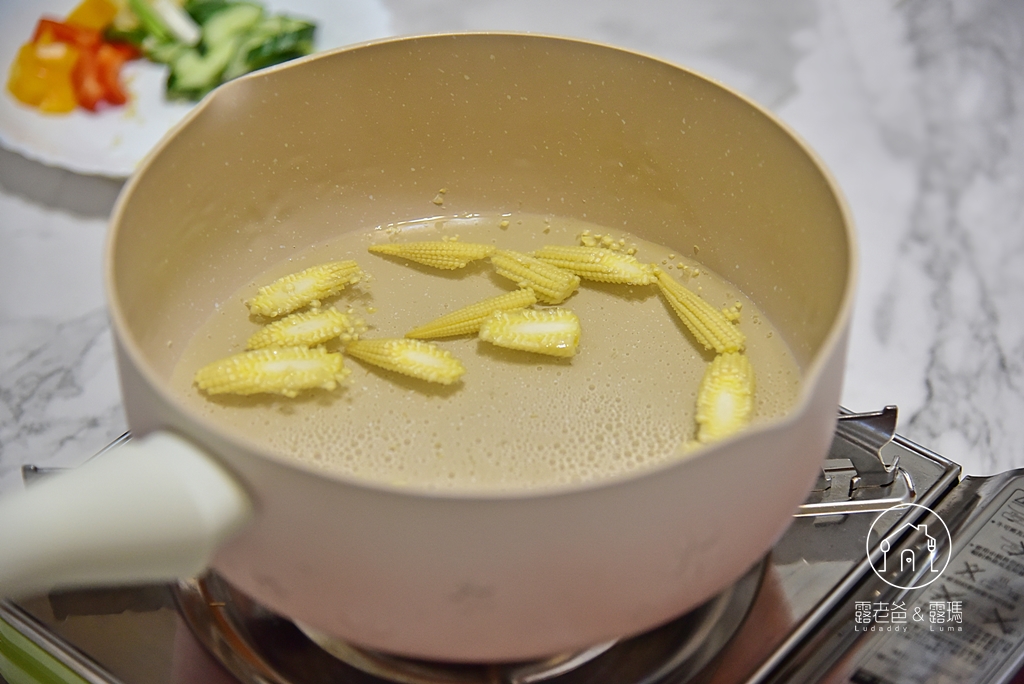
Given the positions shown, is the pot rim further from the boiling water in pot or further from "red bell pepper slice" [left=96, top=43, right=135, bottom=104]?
"red bell pepper slice" [left=96, top=43, right=135, bottom=104]

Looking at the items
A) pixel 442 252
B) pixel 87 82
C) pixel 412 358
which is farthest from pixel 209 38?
pixel 412 358

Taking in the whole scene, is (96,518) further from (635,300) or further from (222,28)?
(222,28)

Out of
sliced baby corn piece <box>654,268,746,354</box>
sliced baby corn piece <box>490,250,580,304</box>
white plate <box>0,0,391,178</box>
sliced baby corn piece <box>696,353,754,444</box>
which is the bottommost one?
white plate <box>0,0,391,178</box>

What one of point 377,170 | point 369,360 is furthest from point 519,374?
point 377,170

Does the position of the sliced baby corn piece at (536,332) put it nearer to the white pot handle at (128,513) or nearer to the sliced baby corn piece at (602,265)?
the sliced baby corn piece at (602,265)

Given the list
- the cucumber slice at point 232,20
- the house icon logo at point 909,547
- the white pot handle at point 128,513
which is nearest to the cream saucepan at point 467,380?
the white pot handle at point 128,513

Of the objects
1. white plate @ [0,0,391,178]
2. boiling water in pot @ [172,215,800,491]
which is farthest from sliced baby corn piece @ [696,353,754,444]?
white plate @ [0,0,391,178]
